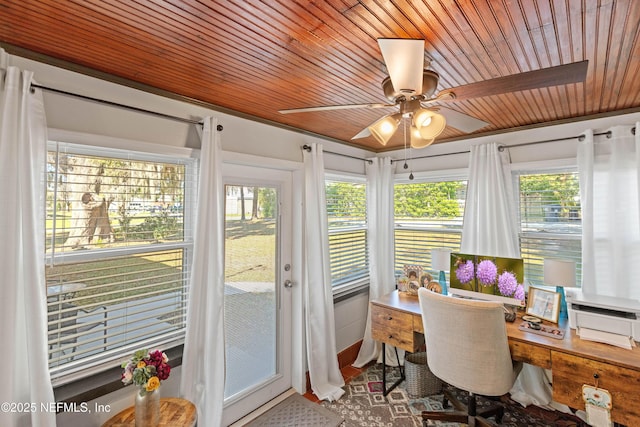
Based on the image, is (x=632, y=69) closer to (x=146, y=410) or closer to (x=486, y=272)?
(x=486, y=272)

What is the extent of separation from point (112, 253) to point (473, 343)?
223cm

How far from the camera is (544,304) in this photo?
2160 mm

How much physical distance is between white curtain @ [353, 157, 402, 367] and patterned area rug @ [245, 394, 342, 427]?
1.03m

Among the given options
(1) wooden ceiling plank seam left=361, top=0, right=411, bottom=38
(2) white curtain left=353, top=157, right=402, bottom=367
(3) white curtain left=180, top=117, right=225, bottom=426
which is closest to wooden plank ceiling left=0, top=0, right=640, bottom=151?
(1) wooden ceiling plank seam left=361, top=0, right=411, bottom=38

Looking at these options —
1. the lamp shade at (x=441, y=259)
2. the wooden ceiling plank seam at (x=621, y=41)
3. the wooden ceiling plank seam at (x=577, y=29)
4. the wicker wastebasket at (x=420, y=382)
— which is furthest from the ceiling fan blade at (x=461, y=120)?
the wicker wastebasket at (x=420, y=382)

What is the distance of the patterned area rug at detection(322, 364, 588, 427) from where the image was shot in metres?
2.27

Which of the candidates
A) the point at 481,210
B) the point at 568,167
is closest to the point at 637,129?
the point at 568,167

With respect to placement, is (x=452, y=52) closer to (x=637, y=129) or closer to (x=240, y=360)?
(x=637, y=129)

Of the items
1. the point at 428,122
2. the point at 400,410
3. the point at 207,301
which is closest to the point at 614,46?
the point at 428,122

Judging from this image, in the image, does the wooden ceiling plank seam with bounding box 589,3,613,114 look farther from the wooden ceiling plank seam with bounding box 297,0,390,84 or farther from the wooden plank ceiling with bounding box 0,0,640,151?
the wooden ceiling plank seam with bounding box 297,0,390,84

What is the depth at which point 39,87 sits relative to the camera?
139cm

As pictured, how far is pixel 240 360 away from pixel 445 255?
197 cm

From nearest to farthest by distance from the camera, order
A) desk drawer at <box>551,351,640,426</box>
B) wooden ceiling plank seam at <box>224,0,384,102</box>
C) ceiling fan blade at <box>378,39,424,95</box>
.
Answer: ceiling fan blade at <box>378,39,424,95</box> < wooden ceiling plank seam at <box>224,0,384,102</box> < desk drawer at <box>551,351,640,426</box>

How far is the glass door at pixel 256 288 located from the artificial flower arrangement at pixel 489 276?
4.95 feet
